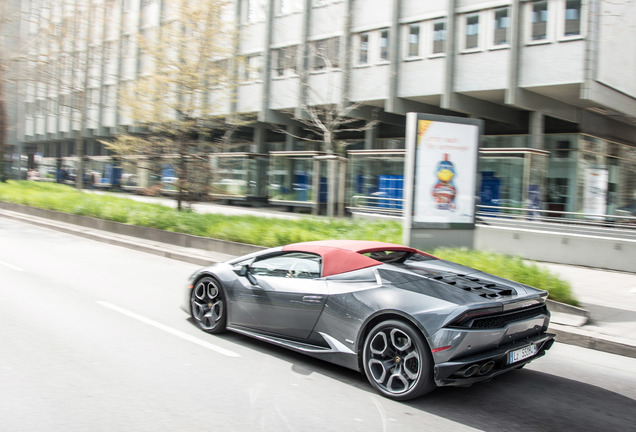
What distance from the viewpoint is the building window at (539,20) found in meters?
22.2

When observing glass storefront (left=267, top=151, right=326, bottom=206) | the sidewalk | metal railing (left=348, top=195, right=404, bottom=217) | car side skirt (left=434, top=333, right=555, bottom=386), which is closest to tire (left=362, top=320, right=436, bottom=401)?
car side skirt (left=434, top=333, right=555, bottom=386)

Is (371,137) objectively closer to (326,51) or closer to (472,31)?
(326,51)

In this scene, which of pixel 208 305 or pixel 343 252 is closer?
pixel 343 252

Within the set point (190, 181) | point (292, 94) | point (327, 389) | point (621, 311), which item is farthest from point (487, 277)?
point (292, 94)

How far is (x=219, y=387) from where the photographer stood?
473 centimetres

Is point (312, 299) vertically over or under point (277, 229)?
under

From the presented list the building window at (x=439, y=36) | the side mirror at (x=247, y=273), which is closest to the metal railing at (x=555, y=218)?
the building window at (x=439, y=36)

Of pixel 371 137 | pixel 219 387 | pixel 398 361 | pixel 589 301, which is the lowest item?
pixel 219 387

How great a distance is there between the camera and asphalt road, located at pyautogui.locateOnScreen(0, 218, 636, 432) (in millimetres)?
4086

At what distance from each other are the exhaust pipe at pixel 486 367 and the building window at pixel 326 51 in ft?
84.6

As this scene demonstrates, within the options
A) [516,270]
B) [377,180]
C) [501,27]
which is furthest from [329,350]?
[501,27]

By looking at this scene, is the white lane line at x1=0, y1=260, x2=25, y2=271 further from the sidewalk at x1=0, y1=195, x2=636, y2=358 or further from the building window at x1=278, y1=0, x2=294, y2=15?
the building window at x1=278, y1=0, x2=294, y2=15

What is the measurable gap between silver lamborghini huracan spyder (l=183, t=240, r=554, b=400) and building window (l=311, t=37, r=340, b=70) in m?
24.4

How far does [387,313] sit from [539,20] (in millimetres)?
21181
